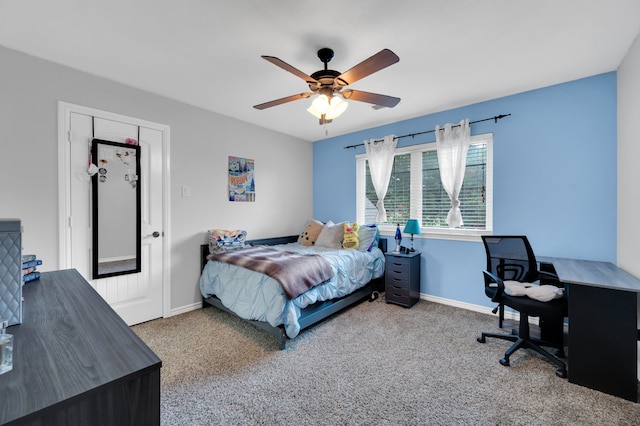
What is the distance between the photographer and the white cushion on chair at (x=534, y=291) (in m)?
2.15

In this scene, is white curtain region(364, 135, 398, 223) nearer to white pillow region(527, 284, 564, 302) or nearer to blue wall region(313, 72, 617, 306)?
blue wall region(313, 72, 617, 306)

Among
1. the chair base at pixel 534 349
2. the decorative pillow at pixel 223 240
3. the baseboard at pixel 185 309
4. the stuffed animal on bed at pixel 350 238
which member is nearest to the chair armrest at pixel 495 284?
the chair base at pixel 534 349

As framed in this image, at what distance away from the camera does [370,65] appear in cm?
179

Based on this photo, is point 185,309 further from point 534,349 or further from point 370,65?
point 534,349

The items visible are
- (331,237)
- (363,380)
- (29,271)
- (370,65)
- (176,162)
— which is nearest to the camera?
(29,271)

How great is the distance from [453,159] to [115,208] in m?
3.80

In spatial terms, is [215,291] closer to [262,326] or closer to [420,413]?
[262,326]

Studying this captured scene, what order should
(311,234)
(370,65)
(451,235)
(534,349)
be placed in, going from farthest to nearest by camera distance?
(311,234) < (451,235) < (534,349) < (370,65)

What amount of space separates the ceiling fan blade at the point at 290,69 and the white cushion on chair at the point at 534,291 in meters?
2.30

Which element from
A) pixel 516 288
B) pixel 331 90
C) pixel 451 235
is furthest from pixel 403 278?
pixel 331 90

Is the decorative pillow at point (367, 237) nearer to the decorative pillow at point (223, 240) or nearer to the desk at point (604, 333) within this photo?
the decorative pillow at point (223, 240)

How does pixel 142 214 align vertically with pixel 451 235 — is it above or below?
above

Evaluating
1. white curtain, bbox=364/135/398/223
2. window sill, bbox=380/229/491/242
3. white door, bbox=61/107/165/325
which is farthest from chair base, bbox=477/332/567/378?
white door, bbox=61/107/165/325

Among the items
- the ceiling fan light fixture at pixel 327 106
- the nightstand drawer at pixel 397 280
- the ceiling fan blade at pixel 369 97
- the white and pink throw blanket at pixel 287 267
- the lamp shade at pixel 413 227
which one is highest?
the ceiling fan blade at pixel 369 97
